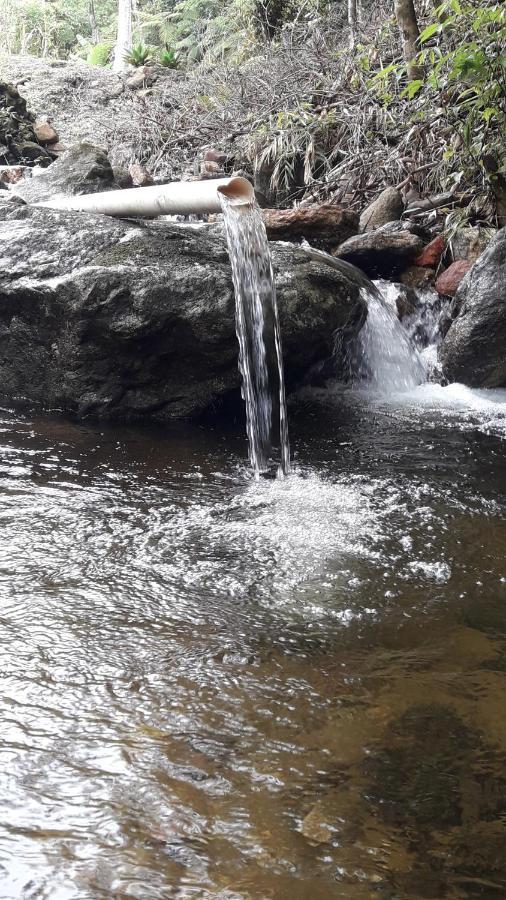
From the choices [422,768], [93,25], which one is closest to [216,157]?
[422,768]

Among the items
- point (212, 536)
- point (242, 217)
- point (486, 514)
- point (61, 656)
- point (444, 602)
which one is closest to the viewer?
point (61, 656)

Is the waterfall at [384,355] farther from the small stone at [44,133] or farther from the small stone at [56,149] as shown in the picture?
the small stone at [44,133]

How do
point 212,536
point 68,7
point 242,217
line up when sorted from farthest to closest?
1. point 68,7
2. point 242,217
3. point 212,536

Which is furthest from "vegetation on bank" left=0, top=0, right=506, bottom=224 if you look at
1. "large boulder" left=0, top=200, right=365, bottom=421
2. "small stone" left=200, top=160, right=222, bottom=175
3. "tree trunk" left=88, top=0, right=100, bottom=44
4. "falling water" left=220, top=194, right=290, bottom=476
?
"tree trunk" left=88, top=0, right=100, bottom=44

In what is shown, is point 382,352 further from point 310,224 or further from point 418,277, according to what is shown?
point 310,224

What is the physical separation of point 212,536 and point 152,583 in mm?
510

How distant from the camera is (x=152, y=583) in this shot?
2.83m

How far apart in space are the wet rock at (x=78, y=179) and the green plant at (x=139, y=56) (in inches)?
520

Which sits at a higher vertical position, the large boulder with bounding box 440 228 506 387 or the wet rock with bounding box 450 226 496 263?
the wet rock with bounding box 450 226 496 263

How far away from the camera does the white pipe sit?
4395mm

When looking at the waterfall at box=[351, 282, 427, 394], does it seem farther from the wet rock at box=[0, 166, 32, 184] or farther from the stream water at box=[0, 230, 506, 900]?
the wet rock at box=[0, 166, 32, 184]

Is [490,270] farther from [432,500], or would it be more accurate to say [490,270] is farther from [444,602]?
[444,602]

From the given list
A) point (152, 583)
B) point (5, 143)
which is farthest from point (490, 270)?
point (5, 143)

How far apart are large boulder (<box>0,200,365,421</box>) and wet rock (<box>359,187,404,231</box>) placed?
117 inches
